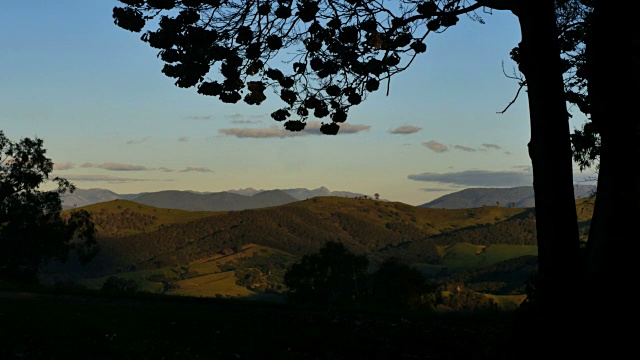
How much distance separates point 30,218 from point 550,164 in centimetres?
5822

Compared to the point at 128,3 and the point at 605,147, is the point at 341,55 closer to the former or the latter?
the point at 128,3

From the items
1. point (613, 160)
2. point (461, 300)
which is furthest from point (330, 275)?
point (461, 300)

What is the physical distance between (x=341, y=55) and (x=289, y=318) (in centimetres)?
771

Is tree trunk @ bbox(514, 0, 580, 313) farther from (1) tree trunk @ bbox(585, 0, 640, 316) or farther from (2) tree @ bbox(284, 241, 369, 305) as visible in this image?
(2) tree @ bbox(284, 241, 369, 305)

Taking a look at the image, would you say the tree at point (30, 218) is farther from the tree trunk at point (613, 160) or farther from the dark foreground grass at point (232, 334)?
the tree trunk at point (613, 160)

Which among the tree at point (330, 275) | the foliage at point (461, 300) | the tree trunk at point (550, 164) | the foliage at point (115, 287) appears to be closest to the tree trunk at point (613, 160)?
the tree trunk at point (550, 164)

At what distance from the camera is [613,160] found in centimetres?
1321

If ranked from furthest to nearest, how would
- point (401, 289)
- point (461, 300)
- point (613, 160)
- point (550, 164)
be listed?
point (461, 300), point (401, 289), point (550, 164), point (613, 160)

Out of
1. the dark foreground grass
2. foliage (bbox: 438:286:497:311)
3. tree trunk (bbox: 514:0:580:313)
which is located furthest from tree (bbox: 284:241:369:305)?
tree trunk (bbox: 514:0:580:313)

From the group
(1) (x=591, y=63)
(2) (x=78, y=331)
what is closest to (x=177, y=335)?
(2) (x=78, y=331)

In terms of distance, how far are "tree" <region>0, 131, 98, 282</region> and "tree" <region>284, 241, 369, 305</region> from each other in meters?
26.6

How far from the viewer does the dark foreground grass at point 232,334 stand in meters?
14.4

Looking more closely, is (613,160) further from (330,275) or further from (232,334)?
(330,275)

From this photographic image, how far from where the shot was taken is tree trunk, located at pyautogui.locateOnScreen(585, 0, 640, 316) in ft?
42.4
